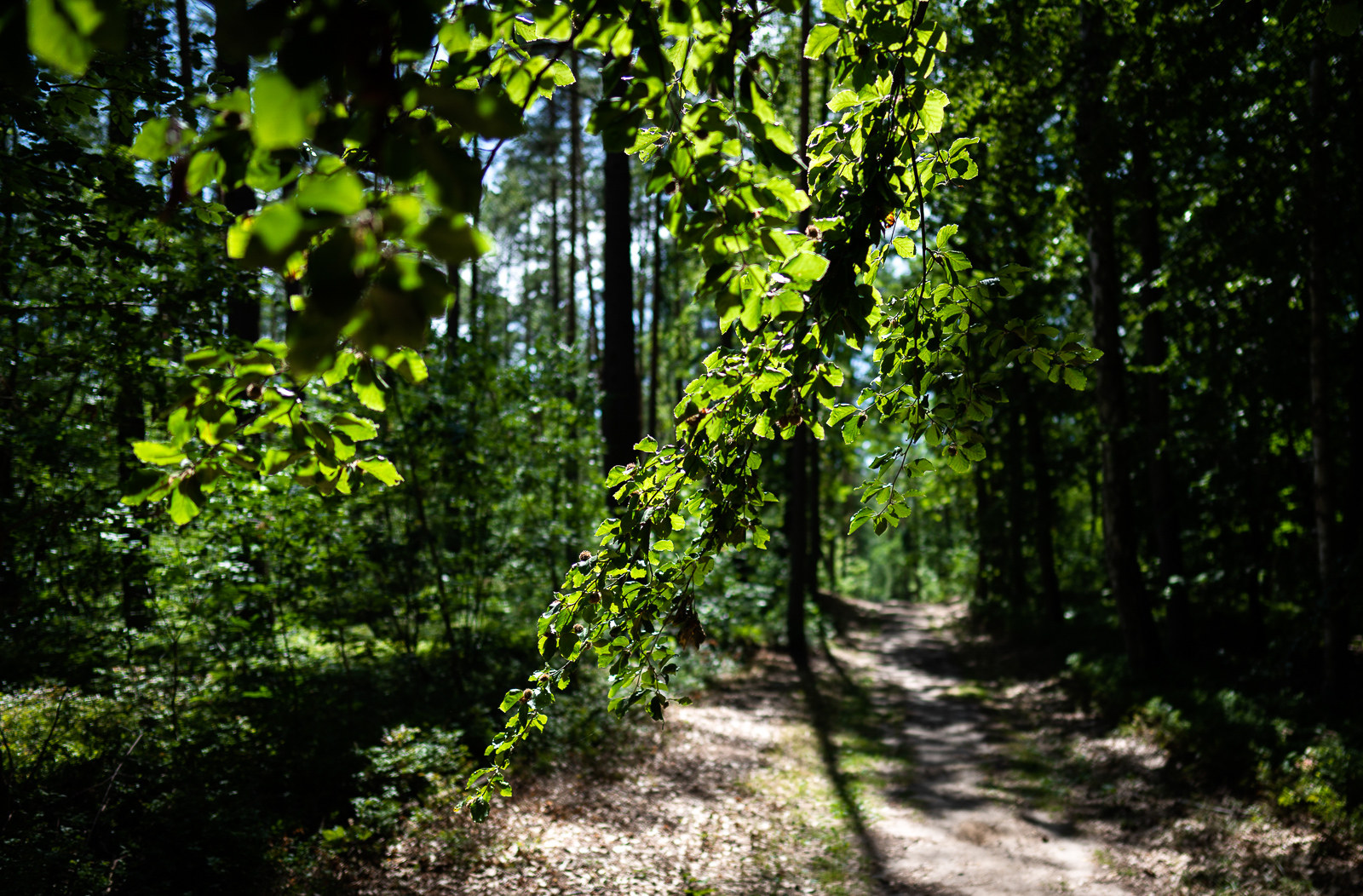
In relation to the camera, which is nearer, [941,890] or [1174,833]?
[941,890]

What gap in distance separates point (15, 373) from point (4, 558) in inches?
67.6

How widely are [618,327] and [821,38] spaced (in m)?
8.02

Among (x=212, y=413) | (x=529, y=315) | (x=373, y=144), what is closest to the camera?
(x=373, y=144)

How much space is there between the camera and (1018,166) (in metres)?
7.04

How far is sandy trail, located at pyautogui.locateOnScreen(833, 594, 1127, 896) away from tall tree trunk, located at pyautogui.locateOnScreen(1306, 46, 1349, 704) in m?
2.72

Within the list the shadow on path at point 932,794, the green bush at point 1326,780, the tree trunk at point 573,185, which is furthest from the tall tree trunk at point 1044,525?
the tree trunk at point 573,185

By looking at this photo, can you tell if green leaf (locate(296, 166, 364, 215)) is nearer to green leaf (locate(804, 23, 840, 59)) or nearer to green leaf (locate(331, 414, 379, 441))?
green leaf (locate(331, 414, 379, 441))

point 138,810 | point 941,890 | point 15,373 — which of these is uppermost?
point 15,373

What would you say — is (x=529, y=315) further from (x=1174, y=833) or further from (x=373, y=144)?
(x=373, y=144)

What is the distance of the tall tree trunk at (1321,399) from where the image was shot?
6.39 m

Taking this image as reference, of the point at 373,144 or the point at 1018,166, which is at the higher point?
the point at 1018,166

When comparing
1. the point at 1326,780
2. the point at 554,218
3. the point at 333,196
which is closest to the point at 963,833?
the point at 1326,780

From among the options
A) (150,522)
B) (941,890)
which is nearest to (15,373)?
(150,522)

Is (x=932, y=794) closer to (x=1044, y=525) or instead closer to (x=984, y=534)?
(x=1044, y=525)
